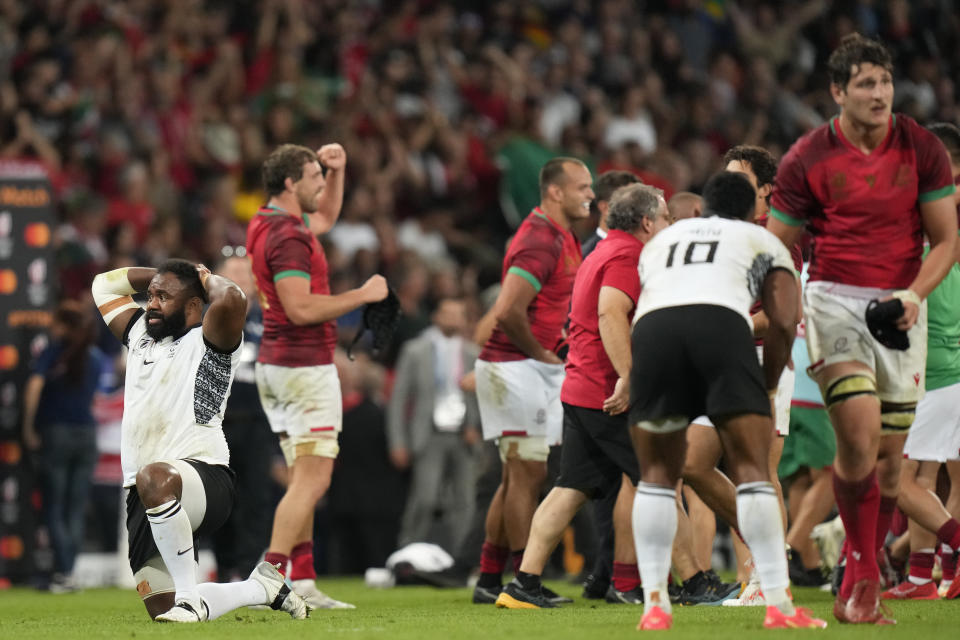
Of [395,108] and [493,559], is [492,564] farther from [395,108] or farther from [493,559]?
[395,108]

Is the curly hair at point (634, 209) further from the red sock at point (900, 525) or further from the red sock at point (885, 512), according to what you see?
the red sock at point (900, 525)

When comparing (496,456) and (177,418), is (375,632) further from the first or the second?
(496,456)

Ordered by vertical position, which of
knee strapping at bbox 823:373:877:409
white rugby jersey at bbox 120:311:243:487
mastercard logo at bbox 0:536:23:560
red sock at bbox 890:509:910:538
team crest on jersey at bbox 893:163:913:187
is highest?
team crest on jersey at bbox 893:163:913:187

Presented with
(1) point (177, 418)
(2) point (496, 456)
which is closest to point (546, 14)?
(2) point (496, 456)

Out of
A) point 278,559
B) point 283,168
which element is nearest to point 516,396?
point 278,559

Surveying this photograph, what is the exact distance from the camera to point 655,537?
6.18m

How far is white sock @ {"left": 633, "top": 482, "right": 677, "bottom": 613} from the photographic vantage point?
20.3 ft

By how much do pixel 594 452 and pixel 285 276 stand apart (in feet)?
7.22

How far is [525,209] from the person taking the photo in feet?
55.1

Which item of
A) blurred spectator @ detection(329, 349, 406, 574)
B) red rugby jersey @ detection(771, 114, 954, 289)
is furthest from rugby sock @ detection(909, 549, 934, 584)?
blurred spectator @ detection(329, 349, 406, 574)

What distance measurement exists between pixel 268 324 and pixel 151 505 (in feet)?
6.96

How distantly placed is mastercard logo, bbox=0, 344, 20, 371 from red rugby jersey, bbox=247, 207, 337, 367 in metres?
4.44

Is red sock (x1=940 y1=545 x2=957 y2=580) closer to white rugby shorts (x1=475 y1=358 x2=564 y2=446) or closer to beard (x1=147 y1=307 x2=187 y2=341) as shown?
white rugby shorts (x1=475 y1=358 x2=564 y2=446)

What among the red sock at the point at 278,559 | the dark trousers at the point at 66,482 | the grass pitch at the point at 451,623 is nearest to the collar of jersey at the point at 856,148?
the grass pitch at the point at 451,623
